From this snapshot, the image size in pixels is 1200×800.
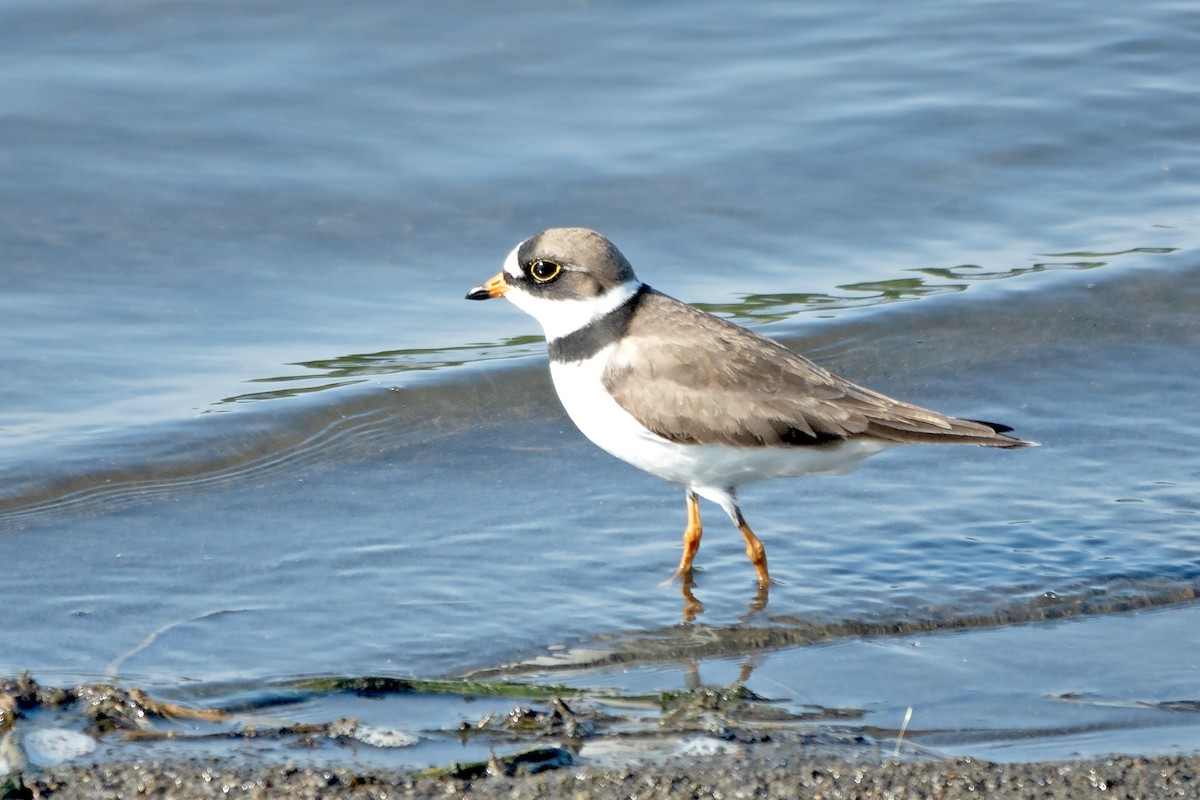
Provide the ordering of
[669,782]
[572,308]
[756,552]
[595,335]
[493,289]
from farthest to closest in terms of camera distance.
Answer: [493,289] < [572,308] < [595,335] < [756,552] < [669,782]

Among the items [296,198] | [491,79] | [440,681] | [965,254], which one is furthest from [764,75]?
[440,681]

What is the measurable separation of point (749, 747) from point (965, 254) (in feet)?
21.8

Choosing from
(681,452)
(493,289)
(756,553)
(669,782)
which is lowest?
(669,782)

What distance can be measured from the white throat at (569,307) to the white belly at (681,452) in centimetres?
21

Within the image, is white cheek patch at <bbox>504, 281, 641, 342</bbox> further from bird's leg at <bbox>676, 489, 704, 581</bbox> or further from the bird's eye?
bird's leg at <bbox>676, 489, 704, 581</bbox>

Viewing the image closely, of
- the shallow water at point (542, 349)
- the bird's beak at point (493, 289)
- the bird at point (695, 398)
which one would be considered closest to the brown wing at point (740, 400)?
the bird at point (695, 398)

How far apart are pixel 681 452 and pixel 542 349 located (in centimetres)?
297

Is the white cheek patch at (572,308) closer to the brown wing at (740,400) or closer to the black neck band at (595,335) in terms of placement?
the black neck band at (595,335)

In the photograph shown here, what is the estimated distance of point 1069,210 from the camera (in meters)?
11.5

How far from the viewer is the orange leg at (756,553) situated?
6602 mm

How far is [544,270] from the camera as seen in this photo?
6.90 metres

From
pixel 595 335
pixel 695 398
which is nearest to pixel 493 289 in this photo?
pixel 595 335

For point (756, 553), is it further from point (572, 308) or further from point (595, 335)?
point (572, 308)

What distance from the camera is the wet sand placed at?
14.3 ft
